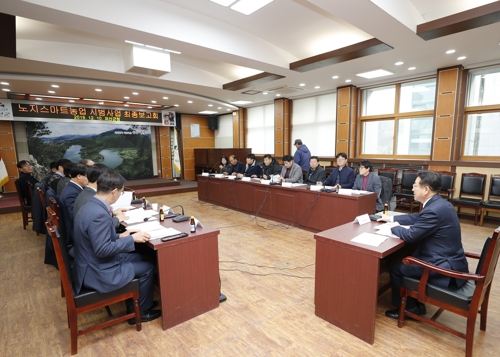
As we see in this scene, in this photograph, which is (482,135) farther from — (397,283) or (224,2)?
(224,2)

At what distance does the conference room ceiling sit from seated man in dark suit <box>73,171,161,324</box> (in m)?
2.25

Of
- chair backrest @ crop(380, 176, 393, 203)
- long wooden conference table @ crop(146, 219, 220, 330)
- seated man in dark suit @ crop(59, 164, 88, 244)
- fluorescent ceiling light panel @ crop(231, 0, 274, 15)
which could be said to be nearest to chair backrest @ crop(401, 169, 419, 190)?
chair backrest @ crop(380, 176, 393, 203)

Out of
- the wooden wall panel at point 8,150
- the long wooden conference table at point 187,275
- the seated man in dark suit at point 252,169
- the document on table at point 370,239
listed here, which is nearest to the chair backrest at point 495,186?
the document on table at point 370,239

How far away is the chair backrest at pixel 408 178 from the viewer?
5.39 meters

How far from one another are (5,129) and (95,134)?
7.07 feet

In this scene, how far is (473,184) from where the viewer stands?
4.78m

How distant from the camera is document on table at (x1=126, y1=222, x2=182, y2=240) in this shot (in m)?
2.02

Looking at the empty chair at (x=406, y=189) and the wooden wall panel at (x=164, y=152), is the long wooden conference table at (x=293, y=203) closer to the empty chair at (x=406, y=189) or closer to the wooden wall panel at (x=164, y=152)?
the empty chair at (x=406, y=189)

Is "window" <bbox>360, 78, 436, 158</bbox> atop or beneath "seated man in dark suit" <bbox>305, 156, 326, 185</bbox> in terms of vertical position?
atop

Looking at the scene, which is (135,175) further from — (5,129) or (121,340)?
(121,340)

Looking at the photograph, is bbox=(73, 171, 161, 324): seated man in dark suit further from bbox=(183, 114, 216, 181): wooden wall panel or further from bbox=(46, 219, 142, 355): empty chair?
bbox=(183, 114, 216, 181): wooden wall panel

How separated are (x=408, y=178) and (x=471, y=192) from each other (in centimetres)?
104

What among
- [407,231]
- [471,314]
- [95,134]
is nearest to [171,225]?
[407,231]

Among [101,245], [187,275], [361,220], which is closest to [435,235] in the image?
[361,220]
